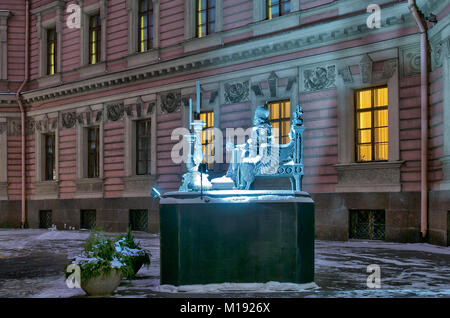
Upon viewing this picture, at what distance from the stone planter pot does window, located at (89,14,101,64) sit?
61.2 feet

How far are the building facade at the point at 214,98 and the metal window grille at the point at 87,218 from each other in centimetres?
9

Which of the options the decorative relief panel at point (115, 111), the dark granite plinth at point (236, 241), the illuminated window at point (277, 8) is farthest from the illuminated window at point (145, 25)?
the dark granite plinth at point (236, 241)

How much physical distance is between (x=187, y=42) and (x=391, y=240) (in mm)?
10226

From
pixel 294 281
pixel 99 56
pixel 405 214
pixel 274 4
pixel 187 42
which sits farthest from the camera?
pixel 99 56

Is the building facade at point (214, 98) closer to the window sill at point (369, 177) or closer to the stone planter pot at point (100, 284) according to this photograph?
the window sill at point (369, 177)

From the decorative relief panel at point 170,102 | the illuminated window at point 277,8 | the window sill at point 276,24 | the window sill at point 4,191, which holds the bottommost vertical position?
the window sill at point 4,191

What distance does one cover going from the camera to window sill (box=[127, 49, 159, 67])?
22812mm

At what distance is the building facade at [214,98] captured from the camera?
1591cm

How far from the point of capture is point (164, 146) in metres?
22.4

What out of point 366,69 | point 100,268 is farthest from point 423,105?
point 100,268

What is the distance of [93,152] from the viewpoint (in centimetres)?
2564
